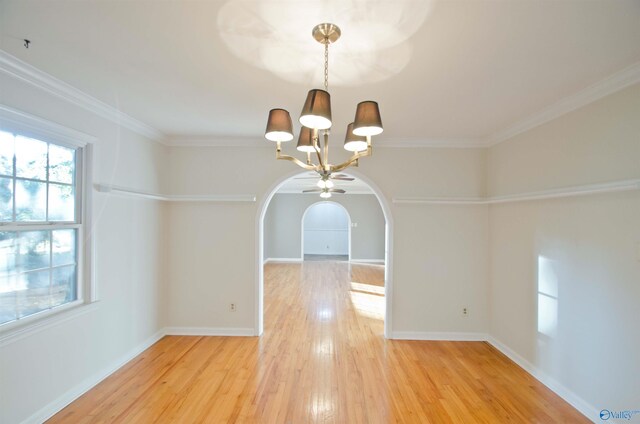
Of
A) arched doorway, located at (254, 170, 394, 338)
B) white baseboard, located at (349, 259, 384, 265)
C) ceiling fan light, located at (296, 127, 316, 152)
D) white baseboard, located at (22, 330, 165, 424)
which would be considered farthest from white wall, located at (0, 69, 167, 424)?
white baseboard, located at (349, 259, 384, 265)

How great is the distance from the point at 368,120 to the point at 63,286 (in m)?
2.86

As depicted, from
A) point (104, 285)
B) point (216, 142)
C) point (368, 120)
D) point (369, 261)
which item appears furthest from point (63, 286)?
point (369, 261)

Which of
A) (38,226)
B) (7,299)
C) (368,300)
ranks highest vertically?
(38,226)

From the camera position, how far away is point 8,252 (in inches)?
80.4

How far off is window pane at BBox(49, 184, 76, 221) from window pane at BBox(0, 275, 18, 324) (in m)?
0.55

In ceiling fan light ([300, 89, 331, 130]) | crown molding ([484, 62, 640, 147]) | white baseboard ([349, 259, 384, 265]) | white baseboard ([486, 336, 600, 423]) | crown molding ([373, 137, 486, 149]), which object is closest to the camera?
ceiling fan light ([300, 89, 331, 130])

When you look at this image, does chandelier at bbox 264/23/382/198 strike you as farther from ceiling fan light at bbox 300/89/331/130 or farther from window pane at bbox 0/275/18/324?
window pane at bbox 0/275/18/324

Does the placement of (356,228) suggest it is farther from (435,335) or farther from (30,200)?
(30,200)

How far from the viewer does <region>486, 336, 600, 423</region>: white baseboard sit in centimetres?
236

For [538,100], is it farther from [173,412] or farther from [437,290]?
[173,412]

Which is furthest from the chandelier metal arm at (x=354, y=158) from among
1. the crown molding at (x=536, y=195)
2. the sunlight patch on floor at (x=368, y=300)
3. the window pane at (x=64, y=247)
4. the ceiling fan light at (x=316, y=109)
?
the sunlight patch on floor at (x=368, y=300)

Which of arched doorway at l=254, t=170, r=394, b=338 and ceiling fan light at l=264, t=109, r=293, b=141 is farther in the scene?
arched doorway at l=254, t=170, r=394, b=338

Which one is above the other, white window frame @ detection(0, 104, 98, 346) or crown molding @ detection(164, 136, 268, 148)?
crown molding @ detection(164, 136, 268, 148)

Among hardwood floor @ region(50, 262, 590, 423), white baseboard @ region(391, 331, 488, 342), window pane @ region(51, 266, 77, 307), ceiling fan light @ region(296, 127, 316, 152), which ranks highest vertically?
ceiling fan light @ region(296, 127, 316, 152)
